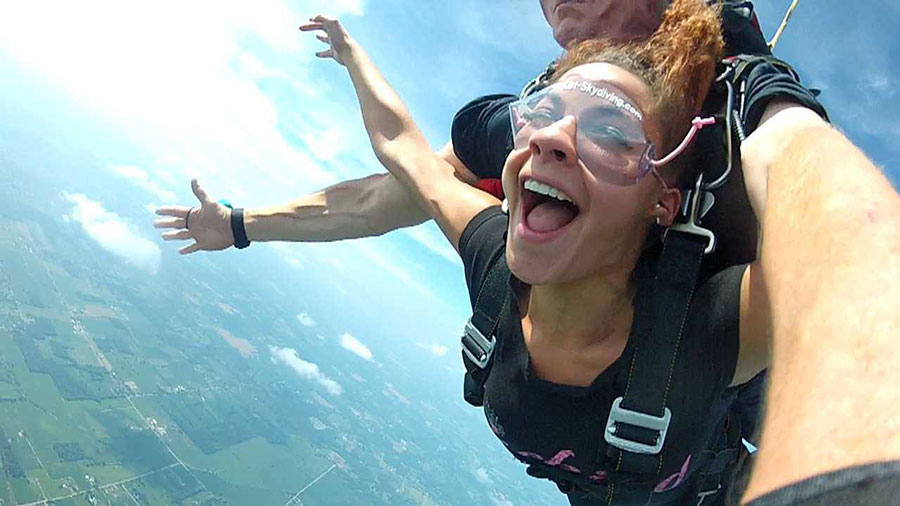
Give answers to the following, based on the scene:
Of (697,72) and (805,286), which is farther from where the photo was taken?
(697,72)

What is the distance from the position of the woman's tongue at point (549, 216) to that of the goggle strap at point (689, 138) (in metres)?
0.25

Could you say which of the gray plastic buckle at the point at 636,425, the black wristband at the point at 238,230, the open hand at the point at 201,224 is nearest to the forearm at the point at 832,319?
the gray plastic buckle at the point at 636,425

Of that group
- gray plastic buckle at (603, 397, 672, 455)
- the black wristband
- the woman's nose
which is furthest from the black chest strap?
the black wristband

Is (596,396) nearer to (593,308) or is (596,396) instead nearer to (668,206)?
(593,308)

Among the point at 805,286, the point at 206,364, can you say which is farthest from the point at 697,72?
the point at 206,364

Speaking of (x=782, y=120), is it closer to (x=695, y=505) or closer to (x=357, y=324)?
(x=695, y=505)

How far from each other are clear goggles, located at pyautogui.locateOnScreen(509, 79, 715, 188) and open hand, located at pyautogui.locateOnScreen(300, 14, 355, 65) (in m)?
1.59

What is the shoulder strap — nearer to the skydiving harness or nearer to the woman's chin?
the woman's chin

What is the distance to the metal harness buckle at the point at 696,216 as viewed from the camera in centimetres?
129

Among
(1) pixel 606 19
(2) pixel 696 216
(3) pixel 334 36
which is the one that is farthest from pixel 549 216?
(3) pixel 334 36

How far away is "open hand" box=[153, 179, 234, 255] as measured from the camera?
112 inches

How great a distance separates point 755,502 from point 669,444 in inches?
36.4

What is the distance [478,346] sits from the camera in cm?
157

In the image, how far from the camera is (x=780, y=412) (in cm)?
52
